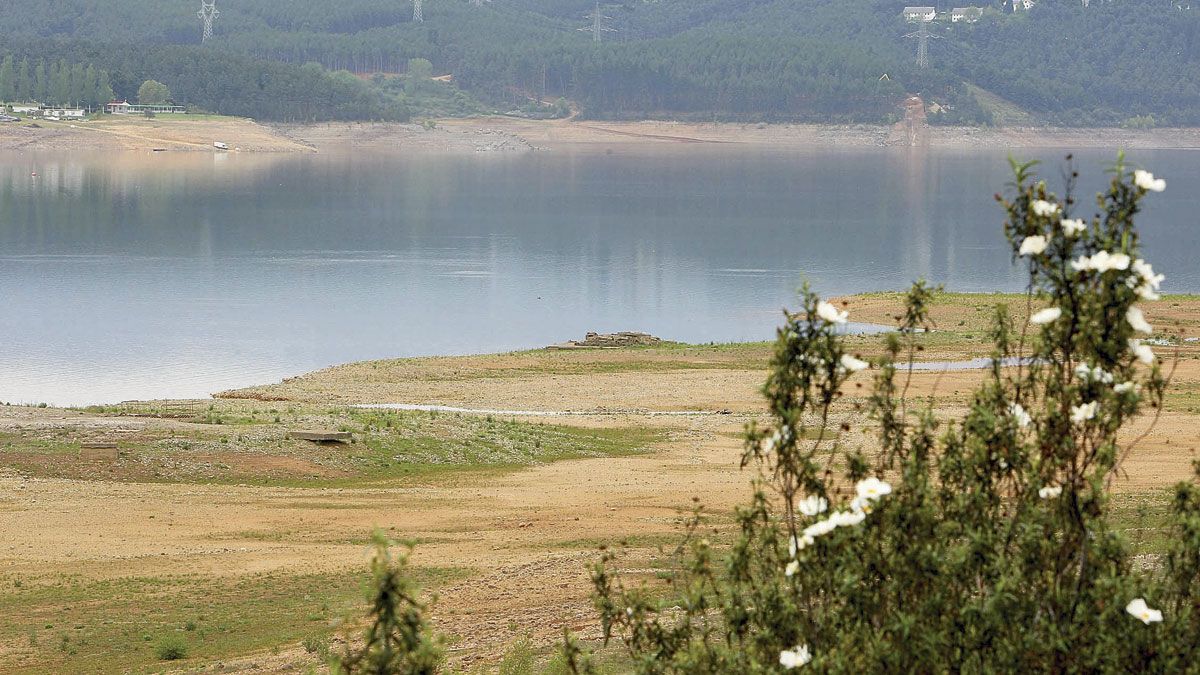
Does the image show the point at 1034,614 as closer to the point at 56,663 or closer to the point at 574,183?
the point at 56,663

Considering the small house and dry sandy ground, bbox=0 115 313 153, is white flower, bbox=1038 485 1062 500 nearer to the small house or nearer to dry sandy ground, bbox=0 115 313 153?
dry sandy ground, bbox=0 115 313 153

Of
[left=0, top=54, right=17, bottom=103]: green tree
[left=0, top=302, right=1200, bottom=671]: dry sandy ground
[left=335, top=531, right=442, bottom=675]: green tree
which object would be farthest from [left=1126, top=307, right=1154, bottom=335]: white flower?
[left=0, top=54, right=17, bottom=103]: green tree

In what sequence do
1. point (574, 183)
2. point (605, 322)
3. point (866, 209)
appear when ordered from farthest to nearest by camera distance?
point (574, 183) < point (866, 209) < point (605, 322)

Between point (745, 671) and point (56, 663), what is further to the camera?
point (56, 663)

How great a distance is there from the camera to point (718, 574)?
557 inches

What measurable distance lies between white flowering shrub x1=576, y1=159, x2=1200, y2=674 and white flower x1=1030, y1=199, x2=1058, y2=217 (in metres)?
0.01

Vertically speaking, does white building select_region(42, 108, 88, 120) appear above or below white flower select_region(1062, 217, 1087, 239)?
above

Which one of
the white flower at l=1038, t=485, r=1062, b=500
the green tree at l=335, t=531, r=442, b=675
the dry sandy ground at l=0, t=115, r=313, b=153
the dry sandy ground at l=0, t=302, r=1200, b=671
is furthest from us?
the dry sandy ground at l=0, t=115, r=313, b=153

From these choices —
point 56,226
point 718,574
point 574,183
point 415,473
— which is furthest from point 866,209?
point 718,574

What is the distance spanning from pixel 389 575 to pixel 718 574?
9.32 metres

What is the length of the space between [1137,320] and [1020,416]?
0.87m

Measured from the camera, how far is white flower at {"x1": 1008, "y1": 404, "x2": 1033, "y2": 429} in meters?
6.39

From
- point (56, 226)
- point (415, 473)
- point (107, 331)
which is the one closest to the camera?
point (415, 473)

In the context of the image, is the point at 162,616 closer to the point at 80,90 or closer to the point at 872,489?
the point at 872,489
